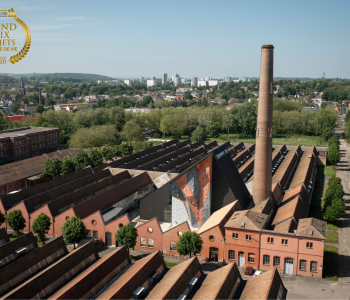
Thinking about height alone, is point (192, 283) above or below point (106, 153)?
below

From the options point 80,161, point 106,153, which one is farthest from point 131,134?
point 80,161

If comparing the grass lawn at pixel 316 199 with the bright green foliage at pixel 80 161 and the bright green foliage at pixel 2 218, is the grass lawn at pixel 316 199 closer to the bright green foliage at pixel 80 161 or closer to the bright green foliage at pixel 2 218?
the bright green foliage at pixel 80 161

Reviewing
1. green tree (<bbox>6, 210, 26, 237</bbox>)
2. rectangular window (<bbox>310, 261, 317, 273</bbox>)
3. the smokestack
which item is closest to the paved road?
rectangular window (<bbox>310, 261, 317, 273</bbox>)

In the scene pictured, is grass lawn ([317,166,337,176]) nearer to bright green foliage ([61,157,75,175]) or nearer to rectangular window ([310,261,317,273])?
rectangular window ([310,261,317,273])

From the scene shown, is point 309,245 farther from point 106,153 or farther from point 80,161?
point 106,153

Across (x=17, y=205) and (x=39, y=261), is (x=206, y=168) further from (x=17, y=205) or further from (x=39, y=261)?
(x=17, y=205)

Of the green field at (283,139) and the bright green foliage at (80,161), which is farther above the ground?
the bright green foliage at (80,161)

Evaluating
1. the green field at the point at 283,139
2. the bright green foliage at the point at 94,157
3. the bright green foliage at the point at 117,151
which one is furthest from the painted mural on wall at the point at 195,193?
the green field at the point at 283,139

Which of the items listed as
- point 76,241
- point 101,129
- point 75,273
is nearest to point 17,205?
point 76,241
